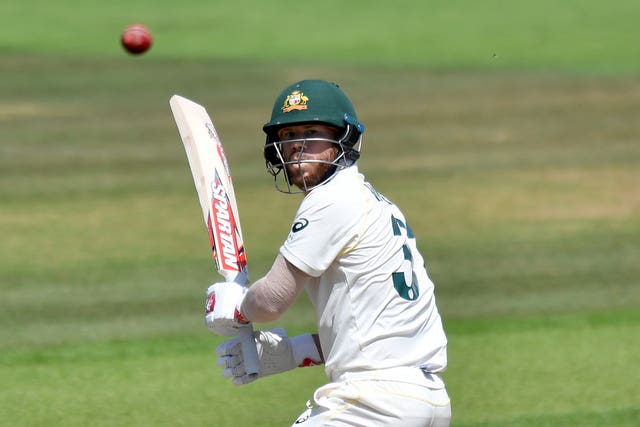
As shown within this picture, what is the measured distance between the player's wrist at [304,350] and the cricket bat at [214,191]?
1.32 ft

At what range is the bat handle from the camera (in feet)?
15.7

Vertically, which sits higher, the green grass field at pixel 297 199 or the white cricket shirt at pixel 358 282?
the green grass field at pixel 297 199

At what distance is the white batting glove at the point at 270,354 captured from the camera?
484cm

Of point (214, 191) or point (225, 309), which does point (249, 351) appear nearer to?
point (225, 309)

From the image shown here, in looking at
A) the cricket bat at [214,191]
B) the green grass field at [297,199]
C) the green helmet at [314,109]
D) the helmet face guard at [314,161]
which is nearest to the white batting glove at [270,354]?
the cricket bat at [214,191]

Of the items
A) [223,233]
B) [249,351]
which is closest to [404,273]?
[249,351]

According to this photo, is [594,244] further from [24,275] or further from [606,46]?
[606,46]

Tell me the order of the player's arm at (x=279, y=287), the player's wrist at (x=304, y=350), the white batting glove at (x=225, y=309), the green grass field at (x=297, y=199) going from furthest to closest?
1. the green grass field at (x=297, y=199)
2. the player's wrist at (x=304, y=350)
3. the white batting glove at (x=225, y=309)
4. the player's arm at (x=279, y=287)

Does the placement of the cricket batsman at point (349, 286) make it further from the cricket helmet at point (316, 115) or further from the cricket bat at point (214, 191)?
the cricket bat at point (214, 191)

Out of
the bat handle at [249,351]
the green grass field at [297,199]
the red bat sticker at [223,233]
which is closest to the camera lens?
the bat handle at [249,351]

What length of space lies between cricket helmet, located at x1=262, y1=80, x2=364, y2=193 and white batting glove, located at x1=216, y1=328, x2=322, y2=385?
78 cm

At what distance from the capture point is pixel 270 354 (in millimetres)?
4902

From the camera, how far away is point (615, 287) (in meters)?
10.1

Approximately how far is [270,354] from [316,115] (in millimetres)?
1089
